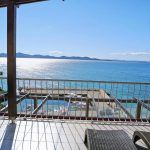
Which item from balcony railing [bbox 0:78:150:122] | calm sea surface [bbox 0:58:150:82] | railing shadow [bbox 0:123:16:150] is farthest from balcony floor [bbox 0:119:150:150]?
calm sea surface [bbox 0:58:150:82]

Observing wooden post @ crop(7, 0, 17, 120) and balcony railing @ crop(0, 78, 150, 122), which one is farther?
balcony railing @ crop(0, 78, 150, 122)

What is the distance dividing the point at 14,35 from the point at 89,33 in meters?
45.9

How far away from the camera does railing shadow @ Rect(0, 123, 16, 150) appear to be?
12.0 ft

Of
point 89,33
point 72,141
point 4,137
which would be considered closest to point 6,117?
point 4,137

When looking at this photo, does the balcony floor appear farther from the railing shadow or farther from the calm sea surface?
the calm sea surface

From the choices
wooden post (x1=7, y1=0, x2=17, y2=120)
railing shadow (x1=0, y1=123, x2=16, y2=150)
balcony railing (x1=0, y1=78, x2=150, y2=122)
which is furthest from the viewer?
balcony railing (x1=0, y1=78, x2=150, y2=122)

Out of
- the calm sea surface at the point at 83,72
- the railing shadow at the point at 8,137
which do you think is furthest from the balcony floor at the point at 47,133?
the calm sea surface at the point at 83,72

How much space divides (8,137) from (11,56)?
1.60 meters

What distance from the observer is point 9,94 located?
4.76m

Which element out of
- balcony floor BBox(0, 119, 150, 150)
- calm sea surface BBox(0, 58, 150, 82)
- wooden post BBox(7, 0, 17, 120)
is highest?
wooden post BBox(7, 0, 17, 120)

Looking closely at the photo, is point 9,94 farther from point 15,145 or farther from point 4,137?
point 15,145

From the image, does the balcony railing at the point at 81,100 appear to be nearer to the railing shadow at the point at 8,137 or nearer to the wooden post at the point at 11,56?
the wooden post at the point at 11,56

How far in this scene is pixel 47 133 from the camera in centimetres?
425

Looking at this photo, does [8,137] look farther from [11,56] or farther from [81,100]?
[81,100]
